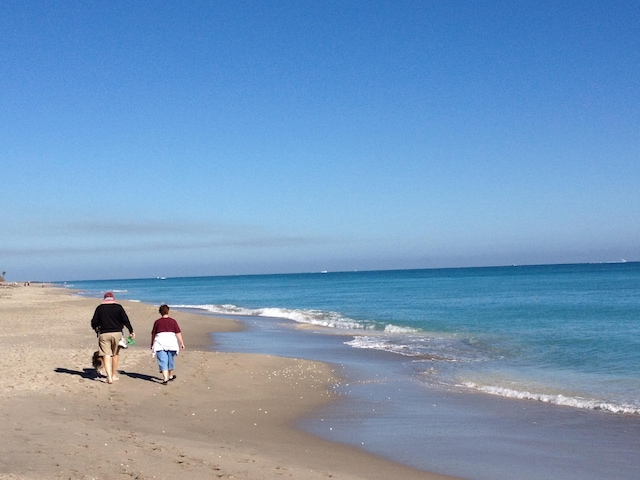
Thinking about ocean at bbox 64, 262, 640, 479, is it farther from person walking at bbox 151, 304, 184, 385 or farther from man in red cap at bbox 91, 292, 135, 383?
man in red cap at bbox 91, 292, 135, 383

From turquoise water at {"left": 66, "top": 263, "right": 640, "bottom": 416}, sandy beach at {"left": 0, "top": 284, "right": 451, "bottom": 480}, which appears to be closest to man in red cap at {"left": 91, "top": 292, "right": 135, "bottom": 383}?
sandy beach at {"left": 0, "top": 284, "right": 451, "bottom": 480}

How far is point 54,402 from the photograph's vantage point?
9.85m

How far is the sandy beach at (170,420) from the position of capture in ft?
21.7

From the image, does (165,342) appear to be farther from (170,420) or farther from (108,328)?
(170,420)

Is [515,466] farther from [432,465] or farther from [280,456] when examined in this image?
[280,456]

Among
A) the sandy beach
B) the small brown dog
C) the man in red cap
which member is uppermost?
the man in red cap

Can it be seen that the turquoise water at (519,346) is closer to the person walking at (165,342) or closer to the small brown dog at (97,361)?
the person walking at (165,342)

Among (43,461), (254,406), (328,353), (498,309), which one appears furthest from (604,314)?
(43,461)

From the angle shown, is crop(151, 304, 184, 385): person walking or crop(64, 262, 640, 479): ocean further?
crop(151, 304, 184, 385): person walking

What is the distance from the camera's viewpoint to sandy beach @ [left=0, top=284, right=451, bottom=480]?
261 inches

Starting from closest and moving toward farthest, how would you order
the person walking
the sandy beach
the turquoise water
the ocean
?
the sandy beach < the ocean < the person walking < the turquoise water

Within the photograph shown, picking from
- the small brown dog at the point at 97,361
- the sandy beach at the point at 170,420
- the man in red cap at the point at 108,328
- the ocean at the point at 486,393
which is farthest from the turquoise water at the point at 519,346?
the small brown dog at the point at 97,361

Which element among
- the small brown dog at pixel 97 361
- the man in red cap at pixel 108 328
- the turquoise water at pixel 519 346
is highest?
the man in red cap at pixel 108 328

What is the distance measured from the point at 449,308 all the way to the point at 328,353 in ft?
74.4
